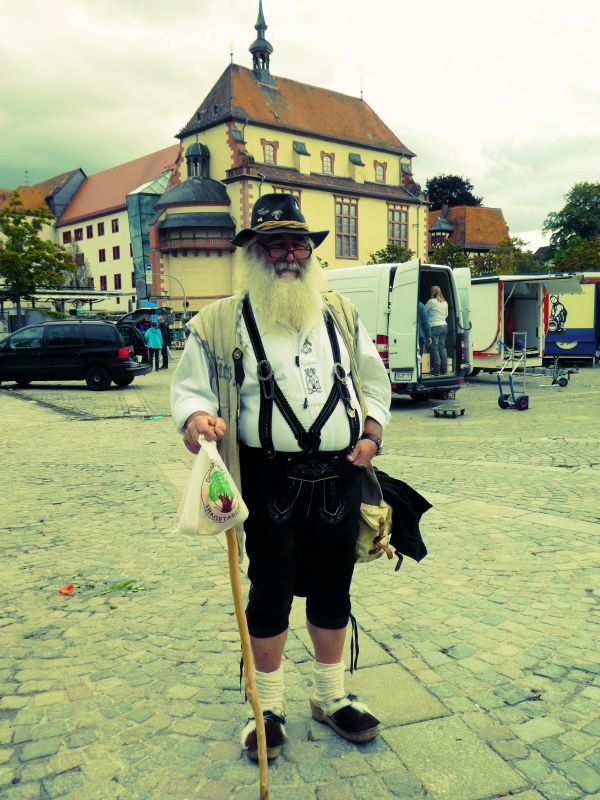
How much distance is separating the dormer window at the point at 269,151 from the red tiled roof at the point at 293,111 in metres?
1.44

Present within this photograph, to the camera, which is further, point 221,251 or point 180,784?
point 221,251

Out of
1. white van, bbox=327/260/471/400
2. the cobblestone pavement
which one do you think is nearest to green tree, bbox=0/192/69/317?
white van, bbox=327/260/471/400

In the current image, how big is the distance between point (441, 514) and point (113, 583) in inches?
106

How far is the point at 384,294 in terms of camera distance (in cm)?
1281

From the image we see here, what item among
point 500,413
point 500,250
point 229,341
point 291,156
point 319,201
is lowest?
point 500,413

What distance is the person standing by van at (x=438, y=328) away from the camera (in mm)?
13695

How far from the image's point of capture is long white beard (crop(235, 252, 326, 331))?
2557 millimetres

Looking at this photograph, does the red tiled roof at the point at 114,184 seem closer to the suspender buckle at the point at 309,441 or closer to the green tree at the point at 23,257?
the green tree at the point at 23,257

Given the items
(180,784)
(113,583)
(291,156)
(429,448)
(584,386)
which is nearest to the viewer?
(180,784)

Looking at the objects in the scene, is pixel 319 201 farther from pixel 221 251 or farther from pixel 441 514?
pixel 441 514

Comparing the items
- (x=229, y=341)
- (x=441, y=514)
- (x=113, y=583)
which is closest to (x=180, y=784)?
(x=229, y=341)

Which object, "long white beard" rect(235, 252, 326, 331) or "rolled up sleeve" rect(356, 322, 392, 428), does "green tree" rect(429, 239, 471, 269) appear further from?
"long white beard" rect(235, 252, 326, 331)

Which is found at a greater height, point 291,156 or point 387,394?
point 291,156

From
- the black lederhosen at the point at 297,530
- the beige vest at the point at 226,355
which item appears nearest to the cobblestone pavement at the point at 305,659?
the black lederhosen at the point at 297,530
